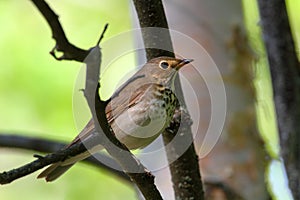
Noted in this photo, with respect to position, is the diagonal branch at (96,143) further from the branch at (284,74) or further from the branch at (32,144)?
the branch at (32,144)

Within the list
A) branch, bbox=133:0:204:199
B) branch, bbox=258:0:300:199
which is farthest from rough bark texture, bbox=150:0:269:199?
branch, bbox=133:0:204:199

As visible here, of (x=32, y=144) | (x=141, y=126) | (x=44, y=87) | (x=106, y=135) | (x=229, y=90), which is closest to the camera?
(x=106, y=135)

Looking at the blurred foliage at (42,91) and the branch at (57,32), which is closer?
the branch at (57,32)

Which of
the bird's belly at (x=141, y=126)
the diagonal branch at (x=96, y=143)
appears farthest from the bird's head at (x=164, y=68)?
the diagonal branch at (x=96, y=143)

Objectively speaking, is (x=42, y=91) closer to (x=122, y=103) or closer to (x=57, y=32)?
(x=122, y=103)

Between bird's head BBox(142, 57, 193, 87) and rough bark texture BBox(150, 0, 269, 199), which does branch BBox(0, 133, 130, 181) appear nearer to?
bird's head BBox(142, 57, 193, 87)

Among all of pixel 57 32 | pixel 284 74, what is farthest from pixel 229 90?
pixel 57 32

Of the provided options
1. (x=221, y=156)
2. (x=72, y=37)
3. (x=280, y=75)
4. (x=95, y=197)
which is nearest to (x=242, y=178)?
(x=221, y=156)
